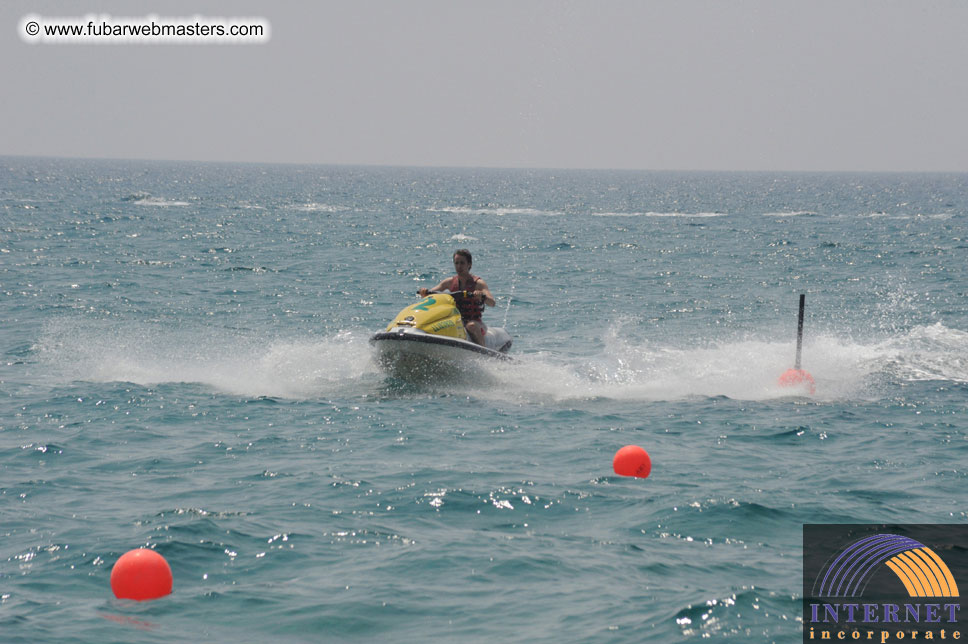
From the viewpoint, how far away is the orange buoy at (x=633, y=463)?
31.4 feet

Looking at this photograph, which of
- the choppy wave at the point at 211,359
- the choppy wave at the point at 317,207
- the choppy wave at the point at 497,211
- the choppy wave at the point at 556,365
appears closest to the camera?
the choppy wave at the point at 556,365

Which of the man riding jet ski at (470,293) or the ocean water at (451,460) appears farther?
the man riding jet ski at (470,293)

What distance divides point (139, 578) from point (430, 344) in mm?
6460

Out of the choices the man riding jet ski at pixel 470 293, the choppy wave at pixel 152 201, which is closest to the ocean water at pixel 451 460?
the man riding jet ski at pixel 470 293

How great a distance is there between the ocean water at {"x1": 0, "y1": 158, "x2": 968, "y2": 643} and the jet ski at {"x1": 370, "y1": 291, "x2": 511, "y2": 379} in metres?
0.30

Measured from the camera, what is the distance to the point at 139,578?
662 centimetres

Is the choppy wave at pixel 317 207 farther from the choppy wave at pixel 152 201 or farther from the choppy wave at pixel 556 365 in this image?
the choppy wave at pixel 556 365

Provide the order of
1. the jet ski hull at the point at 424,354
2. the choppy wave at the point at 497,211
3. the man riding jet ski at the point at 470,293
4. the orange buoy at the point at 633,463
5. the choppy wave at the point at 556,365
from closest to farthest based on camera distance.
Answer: the orange buoy at the point at 633,463 < the jet ski hull at the point at 424,354 < the man riding jet ski at the point at 470,293 < the choppy wave at the point at 556,365 < the choppy wave at the point at 497,211

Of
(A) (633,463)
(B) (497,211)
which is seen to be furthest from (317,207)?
(A) (633,463)

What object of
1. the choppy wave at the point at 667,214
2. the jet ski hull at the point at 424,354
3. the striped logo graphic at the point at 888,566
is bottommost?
the striped logo graphic at the point at 888,566

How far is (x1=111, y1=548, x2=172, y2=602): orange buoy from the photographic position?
6613 mm

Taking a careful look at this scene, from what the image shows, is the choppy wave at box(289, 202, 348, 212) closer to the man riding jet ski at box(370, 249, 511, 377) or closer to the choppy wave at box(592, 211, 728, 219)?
the choppy wave at box(592, 211, 728, 219)

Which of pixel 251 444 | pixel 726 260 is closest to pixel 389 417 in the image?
pixel 251 444

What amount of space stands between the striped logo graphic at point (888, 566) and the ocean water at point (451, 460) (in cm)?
35
